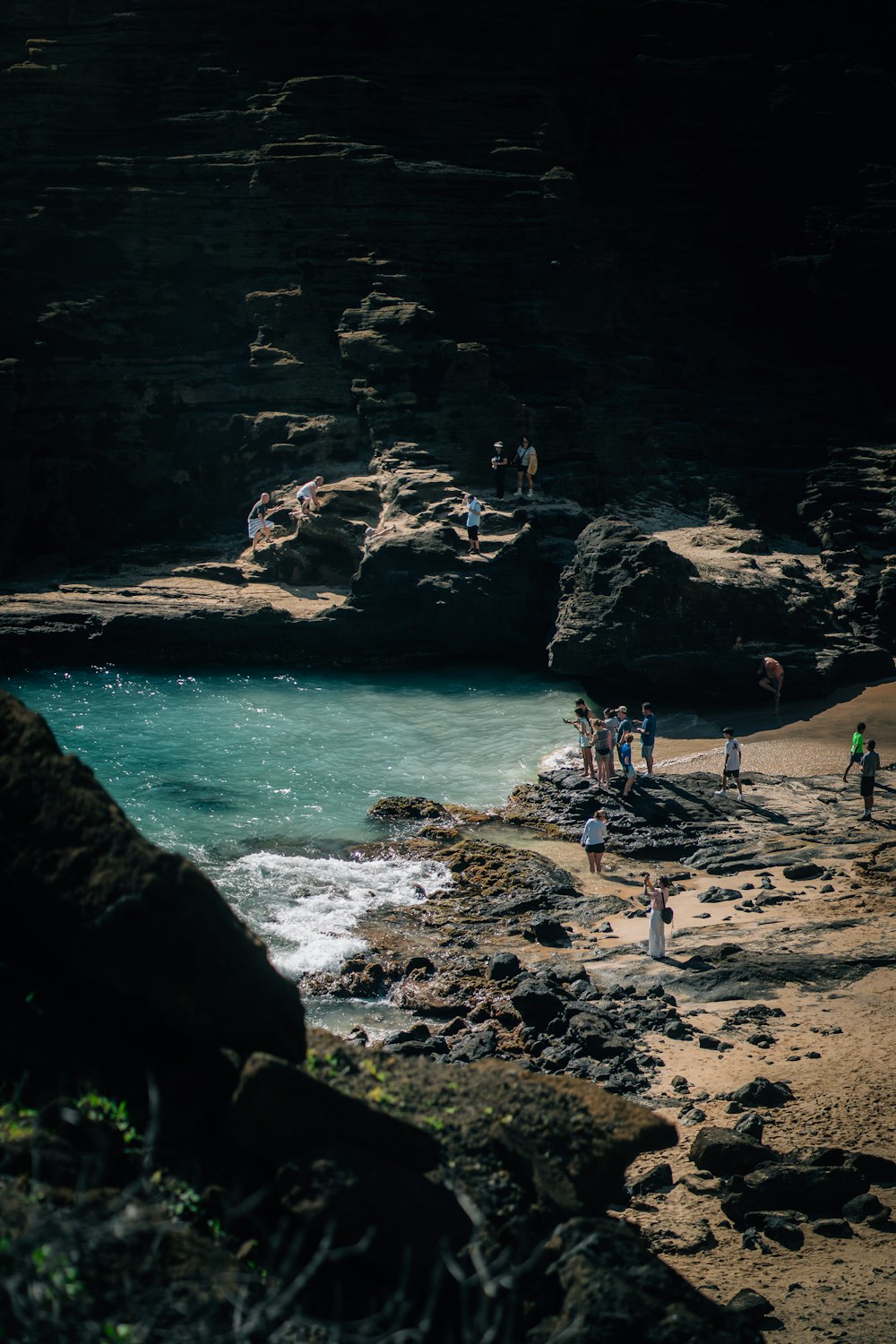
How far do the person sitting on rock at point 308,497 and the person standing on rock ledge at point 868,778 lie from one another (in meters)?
17.3

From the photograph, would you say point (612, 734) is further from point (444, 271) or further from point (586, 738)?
point (444, 271)

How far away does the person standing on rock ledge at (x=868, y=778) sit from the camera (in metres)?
19.8

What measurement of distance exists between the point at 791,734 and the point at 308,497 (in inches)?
564

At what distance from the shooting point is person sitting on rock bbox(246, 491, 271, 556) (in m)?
33.2

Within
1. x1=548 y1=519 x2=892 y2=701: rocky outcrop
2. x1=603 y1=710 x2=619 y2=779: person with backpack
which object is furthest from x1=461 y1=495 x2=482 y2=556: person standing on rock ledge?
x1=603 y1=710 x2=619 y2=779: person with backpack

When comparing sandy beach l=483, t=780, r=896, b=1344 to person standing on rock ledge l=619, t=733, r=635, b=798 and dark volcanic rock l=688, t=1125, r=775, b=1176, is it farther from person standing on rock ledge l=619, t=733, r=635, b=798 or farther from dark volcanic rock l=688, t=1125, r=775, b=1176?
person standing on rock ledge l=619, t=733, r=635, b=798

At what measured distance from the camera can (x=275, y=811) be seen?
2188 centimetres

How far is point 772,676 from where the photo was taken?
2628cm

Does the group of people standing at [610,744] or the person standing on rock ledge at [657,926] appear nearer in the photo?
the person standing on rock ledge at [657,926]

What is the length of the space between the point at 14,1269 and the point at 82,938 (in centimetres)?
207

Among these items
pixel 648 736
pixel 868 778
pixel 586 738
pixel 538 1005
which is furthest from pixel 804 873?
pixel 586 738

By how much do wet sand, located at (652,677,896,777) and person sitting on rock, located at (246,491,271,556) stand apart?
12648 millimetres

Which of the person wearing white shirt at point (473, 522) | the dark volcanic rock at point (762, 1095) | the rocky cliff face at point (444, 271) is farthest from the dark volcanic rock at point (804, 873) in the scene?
the person wearing white shirt at point (473, 522)

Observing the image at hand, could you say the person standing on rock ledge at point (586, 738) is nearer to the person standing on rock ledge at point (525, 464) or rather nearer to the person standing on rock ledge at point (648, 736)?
the person standing on rock ledge at point (648, 736)
